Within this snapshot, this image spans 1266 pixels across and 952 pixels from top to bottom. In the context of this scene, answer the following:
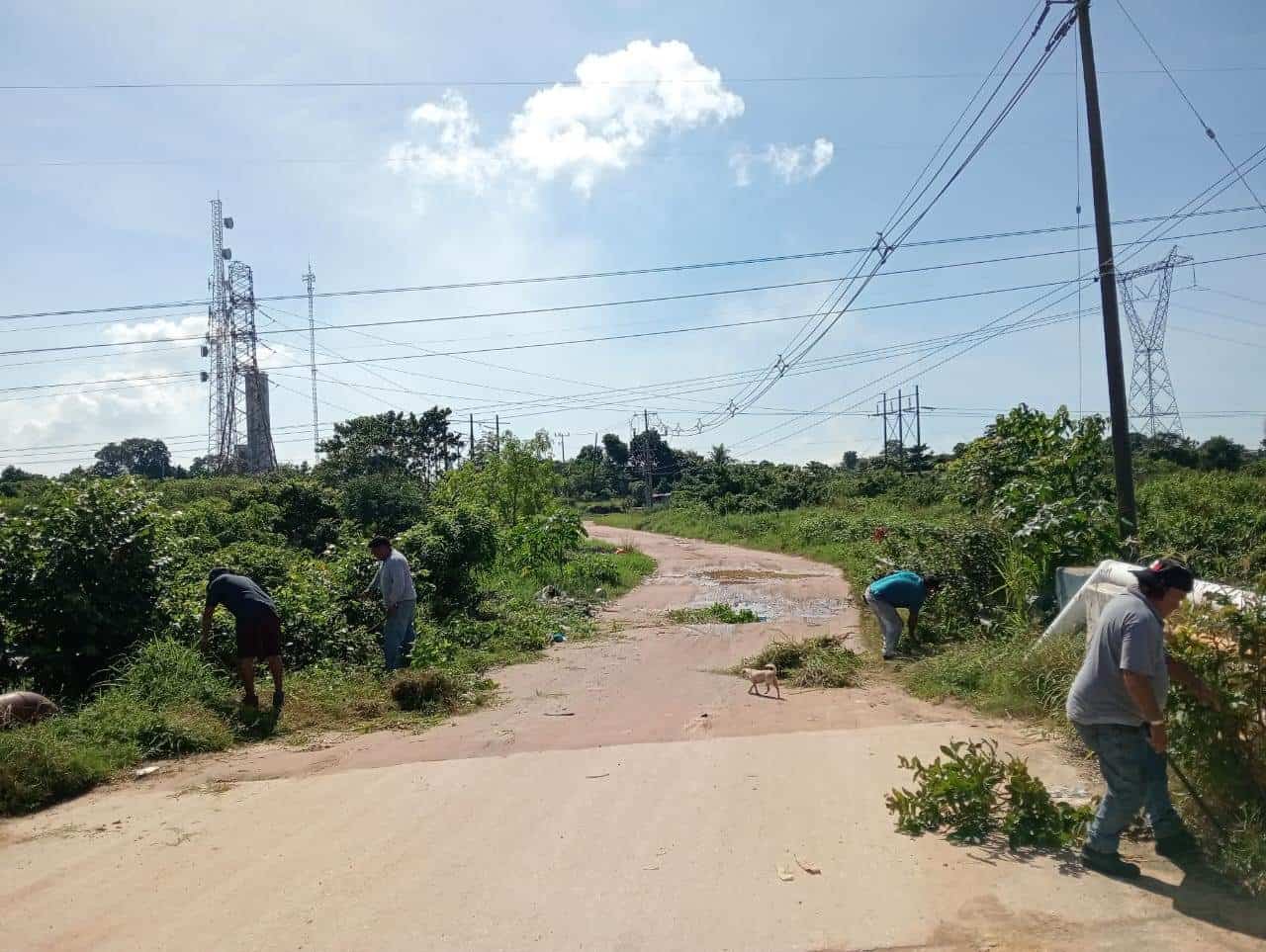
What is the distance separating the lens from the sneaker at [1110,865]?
4.48m

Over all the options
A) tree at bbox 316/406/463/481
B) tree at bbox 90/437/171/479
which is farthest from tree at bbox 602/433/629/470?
tree at bbox 90/437/171/479

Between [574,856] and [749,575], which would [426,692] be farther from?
[749,575]

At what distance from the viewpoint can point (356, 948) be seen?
4.05 metres

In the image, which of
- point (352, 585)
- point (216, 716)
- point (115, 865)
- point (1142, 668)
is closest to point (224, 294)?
point (352, 585)

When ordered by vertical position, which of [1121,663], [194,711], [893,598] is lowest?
[194,711]

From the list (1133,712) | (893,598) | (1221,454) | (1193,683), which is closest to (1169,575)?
(1193,683)

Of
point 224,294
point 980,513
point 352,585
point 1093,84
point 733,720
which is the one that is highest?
point 224,294

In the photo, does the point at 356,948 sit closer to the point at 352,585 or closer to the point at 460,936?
the point at 460,936

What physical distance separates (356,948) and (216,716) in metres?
5.03

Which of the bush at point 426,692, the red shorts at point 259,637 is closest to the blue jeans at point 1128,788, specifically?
the bush at point 426,692

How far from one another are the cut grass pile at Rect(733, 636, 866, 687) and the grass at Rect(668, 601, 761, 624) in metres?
4.00

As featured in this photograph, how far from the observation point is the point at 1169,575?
448 cm

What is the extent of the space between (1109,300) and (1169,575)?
722cm

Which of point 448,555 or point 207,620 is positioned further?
point 448,555
